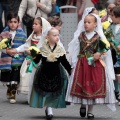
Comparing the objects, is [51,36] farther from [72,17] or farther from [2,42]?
[72,17]

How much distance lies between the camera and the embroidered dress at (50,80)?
10.7m

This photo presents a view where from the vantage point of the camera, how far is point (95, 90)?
34.5 ft

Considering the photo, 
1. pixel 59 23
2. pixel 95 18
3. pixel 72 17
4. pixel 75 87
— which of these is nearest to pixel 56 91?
pixel 75 87

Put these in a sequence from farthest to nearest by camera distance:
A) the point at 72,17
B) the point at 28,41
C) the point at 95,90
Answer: the point at 72,17
the point at 28,41
the point at 95,90

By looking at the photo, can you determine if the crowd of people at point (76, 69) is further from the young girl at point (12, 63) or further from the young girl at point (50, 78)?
the young girl at point (12, 63)

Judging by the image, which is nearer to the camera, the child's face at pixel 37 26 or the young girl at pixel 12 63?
the child's face at pixel 37 26

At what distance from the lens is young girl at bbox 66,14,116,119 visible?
34.5 ft

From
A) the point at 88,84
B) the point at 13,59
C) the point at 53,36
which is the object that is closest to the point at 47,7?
the point at 13,59

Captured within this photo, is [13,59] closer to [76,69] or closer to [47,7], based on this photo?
[76,69]

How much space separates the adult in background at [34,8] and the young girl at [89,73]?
4628mm

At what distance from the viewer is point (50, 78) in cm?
1077

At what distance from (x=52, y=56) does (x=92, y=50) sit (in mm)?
568

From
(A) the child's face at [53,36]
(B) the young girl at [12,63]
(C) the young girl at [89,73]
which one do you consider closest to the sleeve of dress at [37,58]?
(A) the child's face at [53,36]

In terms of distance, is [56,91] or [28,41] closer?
[56,91]
